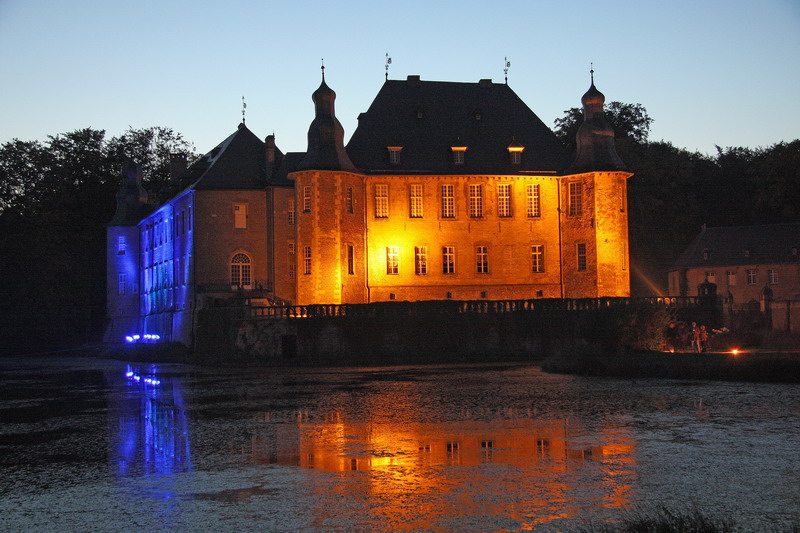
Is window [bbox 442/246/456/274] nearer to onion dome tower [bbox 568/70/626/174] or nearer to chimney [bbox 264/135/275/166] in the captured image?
onion dome tower [bbox 568/70/626/174]

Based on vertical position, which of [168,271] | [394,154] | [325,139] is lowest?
[168,271]

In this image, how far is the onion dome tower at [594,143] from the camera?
156ft

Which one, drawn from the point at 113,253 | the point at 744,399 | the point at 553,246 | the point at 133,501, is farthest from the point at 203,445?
the point at 113,253

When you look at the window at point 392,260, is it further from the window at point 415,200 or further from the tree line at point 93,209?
the tree line at point 93,209

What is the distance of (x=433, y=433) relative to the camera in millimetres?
16062

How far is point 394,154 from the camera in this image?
157 feet

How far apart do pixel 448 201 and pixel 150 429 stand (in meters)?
31.7

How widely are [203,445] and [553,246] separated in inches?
1387

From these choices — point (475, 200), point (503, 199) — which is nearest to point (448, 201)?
point (475, 200)

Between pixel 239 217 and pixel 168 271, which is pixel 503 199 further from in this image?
pixel 168 271

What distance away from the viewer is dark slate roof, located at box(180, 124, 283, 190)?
50562 millimetres

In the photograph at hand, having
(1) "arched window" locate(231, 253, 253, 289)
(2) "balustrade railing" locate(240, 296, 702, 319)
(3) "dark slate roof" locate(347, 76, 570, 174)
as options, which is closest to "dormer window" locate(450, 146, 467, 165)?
(3) "dark slate roof" locate(347, 76, 570, 174)

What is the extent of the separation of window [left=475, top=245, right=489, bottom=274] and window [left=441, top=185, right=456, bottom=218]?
2179 millimetres

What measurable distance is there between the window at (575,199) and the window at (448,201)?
5.84 m
